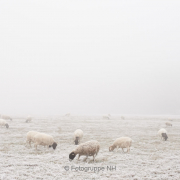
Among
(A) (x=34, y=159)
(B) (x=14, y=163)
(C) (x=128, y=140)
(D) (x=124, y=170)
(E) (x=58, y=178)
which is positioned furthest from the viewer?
(C) (x=128, y=140)

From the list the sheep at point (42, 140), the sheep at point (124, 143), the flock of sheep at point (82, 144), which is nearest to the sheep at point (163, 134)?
the flock of sheep at point (82, 144)

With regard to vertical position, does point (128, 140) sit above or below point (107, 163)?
above

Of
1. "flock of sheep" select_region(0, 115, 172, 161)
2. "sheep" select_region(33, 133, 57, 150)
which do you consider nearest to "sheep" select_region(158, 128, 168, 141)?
"flock of sheep" select_region(0, 115, 172, 161)

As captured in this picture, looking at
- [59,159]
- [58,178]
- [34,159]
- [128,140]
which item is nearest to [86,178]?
[58,178]

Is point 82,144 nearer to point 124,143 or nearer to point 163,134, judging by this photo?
point 124,143

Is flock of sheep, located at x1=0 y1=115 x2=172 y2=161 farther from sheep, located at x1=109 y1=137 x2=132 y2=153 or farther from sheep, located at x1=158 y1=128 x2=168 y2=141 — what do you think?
sheep, located at x1=158 y1=128 x2=168 y2=141

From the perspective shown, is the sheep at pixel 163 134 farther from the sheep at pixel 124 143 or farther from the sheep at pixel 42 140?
the sheep at pixel 42 140

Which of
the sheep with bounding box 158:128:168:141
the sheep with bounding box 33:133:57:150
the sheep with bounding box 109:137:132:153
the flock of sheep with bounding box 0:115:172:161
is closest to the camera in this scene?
the flock of sheep with bounding box 0:115:172:161

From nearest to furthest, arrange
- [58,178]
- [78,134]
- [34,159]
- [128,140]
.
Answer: [58,178] → [34,159] → [128,140] → [78,134]

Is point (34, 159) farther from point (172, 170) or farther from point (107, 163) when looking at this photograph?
point (172, 170)

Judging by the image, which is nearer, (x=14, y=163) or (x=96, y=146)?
(x=14, y=163)

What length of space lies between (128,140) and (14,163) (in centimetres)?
967

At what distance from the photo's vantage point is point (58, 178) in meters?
9.33

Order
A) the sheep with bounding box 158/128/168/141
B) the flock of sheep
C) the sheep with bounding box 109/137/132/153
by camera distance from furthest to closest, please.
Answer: the sheep with bounding box 158/128/168/141, the sheep with bounding box 109/137/132/153, the flock of sheep
